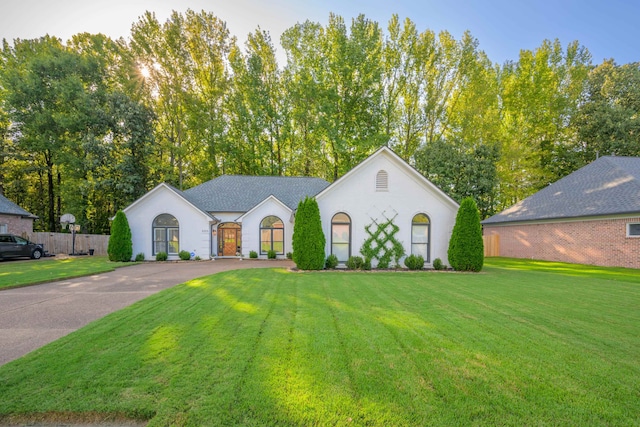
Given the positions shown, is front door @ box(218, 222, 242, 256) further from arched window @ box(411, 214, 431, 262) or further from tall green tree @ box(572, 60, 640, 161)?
tall green tree @ box(572, 60, 640, 161)

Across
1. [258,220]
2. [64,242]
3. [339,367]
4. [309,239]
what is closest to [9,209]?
[64,242]

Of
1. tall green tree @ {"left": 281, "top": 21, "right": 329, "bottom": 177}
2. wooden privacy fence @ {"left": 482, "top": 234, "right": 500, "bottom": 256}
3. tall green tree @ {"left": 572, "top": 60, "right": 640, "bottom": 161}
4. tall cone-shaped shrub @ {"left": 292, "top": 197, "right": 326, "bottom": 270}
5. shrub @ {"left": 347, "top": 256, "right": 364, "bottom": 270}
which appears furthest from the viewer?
tall green tree @ {"left": 281, "top": 21, "right": 329, "bottom": 177}

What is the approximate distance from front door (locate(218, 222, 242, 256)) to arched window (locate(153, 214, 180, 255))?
3.06 m

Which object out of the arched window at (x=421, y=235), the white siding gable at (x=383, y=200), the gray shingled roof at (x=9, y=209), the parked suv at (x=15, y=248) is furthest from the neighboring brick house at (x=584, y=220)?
the gray shingled roof at (x=9, y=209)

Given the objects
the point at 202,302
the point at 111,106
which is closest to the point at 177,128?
the point at 111,106

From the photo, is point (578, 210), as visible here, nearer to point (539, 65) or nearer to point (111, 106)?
point (539, 65)

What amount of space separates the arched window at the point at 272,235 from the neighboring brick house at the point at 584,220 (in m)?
16.3

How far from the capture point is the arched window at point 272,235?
19.9 metres

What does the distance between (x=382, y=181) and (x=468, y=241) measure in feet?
15.5

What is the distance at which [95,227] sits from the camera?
28.9m

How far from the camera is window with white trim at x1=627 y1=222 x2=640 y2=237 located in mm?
13958

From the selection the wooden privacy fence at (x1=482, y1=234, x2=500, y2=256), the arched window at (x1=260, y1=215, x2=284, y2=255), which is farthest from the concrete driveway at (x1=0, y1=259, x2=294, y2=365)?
the wooden privacy fence at (x1=482, y1=234, x2=500, y2=256)

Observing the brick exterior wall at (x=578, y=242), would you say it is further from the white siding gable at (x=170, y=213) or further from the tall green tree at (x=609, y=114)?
the white siding gable at (x=170, y=213)

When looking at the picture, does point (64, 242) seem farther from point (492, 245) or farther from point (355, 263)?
point (492, 245)
